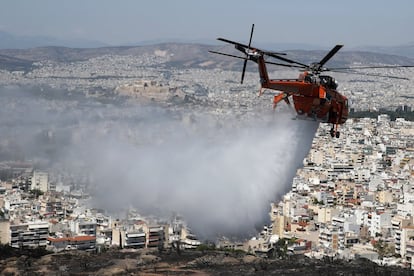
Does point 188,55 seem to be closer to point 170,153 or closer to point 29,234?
point 170,153

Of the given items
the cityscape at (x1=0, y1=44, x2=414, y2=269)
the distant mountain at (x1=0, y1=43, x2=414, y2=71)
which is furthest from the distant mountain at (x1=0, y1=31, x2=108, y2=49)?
the cityscape at (x1=0, y1=44, x2=414, y2=269)

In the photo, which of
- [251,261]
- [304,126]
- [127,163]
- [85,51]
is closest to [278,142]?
[304,126]

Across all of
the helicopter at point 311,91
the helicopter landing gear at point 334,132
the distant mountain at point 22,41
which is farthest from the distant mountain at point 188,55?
the helicopter at point 311,91

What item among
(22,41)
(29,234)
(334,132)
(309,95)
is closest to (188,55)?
(22,41)

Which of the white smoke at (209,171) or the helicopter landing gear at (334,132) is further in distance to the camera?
the white smoke at (209,171)

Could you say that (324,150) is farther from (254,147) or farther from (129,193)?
(254,147)

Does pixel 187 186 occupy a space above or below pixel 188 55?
above

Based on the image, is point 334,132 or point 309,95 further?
point 334,132

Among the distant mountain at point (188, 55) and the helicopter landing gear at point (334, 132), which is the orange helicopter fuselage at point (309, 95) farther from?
the distant mountain at point (188, 55)

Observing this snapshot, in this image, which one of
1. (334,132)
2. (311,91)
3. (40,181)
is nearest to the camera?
(311,91)
